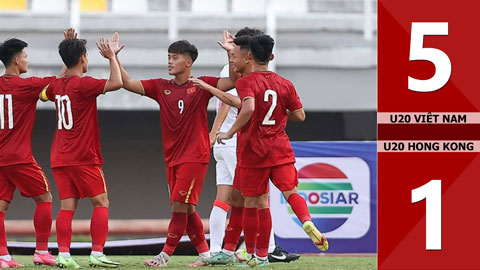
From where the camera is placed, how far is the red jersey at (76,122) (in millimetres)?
6934

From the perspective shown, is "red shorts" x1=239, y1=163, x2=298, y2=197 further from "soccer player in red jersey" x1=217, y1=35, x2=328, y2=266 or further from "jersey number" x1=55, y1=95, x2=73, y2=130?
"jersey number" x1=55, y1=95, x2=73, y2=130

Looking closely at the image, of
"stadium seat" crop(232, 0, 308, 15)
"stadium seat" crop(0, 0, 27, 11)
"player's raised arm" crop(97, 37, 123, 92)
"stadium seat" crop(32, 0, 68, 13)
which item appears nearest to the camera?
"player's raised arm" crop(97, 37, 123, 92)

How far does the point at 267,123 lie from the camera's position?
22.4 ft

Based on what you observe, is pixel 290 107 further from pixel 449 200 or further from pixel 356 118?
pixel 356 118

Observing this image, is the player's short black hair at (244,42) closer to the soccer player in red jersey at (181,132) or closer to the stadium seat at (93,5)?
the soccer player in red jersey at (181,132)

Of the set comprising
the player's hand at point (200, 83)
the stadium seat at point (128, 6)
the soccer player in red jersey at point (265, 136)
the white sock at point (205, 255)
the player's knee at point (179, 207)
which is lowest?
the white sock at point (205, 255)

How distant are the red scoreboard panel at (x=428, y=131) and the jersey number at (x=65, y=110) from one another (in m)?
3.07

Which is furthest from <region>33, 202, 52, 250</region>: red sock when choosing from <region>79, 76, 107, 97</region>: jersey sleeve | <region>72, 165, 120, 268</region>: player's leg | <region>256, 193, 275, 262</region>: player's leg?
<region>256, 193, 275, 262</region>: player's leg

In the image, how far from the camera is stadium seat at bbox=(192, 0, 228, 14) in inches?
625

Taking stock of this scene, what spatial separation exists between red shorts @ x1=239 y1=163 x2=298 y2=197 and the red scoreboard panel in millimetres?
2283

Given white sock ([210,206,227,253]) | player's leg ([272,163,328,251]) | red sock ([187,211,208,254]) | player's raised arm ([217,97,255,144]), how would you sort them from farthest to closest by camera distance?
white sock ([210,206,227,253]) → red sock ([187,211,208,254]) → player's leg ([272,163,328,251]) → player's raised arm ([217,97,255,144])

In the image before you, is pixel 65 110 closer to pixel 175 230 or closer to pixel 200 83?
pixel 200 83

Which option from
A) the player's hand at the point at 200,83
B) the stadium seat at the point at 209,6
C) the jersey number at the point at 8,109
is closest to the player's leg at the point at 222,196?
the player's hand at the point at 200,83

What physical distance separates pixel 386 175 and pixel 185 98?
2.82 meters
